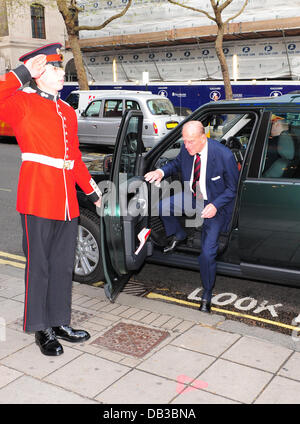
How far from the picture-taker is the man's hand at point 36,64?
3348 millimetres

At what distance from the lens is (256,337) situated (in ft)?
13.1

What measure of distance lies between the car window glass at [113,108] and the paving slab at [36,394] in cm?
1282

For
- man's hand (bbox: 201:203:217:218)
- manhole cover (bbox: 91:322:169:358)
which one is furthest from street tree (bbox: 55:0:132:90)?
manhole cover (bbox: 91:322:169:358)

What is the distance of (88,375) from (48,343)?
0.49 m

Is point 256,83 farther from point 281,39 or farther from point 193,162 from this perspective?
point 193,162

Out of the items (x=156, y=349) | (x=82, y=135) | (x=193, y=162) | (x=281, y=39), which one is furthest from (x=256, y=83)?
(x=156, y=349)

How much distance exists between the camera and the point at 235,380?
333cm

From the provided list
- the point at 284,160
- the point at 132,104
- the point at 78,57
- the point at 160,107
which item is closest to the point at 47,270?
the point at 284,160

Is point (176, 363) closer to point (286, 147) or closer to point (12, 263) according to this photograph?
point (286, 147)

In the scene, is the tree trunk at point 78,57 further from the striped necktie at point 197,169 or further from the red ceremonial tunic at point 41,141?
the red ceremonial tunic at point 41,141

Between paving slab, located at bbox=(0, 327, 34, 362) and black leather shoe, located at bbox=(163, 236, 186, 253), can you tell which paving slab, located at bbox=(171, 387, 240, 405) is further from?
black leather shoe, located at bbox=(163, 236, 186, 253)

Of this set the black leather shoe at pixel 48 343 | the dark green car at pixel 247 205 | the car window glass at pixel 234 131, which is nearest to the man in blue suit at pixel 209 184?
the dark green car at pixel 247 205
